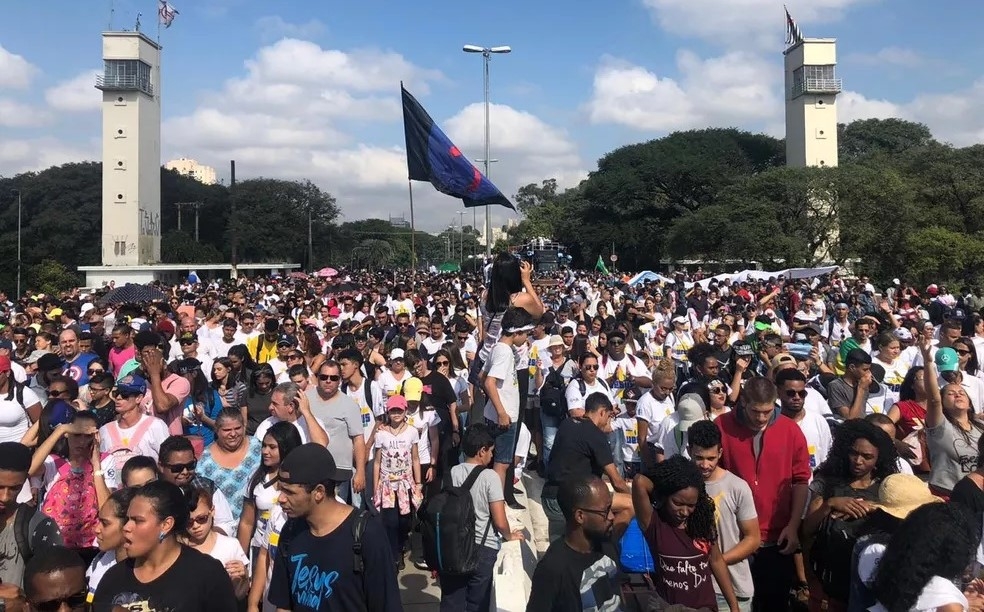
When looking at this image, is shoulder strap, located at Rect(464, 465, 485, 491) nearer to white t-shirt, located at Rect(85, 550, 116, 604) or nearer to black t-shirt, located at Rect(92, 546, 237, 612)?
black t-shirt, located at Rect(92, 546, 237, 612)

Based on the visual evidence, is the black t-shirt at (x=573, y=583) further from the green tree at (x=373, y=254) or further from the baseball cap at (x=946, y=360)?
the green tree at (x=373, y=254)

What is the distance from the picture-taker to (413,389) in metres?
6.53

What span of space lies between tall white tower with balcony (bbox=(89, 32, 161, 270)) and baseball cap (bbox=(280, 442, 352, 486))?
57419 mm

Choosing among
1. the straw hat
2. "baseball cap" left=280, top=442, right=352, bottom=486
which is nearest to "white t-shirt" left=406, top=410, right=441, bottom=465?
A: "baseball cap" left=280, top=442, right=352, bottom=486

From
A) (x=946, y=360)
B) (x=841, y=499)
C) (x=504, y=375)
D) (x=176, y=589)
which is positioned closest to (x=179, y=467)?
(x=176, y=589)

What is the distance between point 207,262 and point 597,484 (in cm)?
6205

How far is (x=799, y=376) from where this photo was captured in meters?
4.69

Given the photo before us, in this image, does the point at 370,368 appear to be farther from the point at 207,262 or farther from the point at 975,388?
the point at 207,262

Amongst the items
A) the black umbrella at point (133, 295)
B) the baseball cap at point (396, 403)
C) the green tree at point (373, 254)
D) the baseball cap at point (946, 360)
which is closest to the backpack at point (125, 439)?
the baseball cap at point (396, 403)

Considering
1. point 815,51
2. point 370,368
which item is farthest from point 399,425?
point 815,51

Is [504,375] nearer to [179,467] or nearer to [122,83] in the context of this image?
[179,467]

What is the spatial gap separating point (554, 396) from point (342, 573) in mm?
4890

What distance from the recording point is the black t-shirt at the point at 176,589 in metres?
2.83

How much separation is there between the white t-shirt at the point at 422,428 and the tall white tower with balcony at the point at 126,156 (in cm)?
5451
